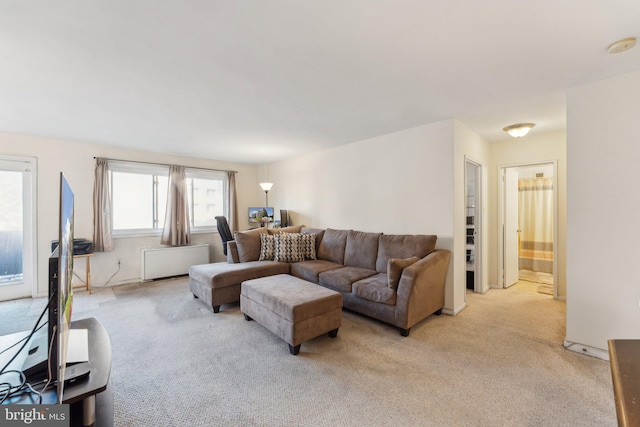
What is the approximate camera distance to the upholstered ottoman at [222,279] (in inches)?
127

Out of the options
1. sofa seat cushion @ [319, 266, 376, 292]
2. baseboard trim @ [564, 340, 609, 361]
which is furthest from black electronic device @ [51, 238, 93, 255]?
baseboard trim @ [564, 340, 609, 361]

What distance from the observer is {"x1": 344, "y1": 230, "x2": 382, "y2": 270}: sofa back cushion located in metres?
3.61

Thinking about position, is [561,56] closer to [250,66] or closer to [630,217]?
[630,217]

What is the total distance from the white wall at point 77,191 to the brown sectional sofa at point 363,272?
6.14 ft

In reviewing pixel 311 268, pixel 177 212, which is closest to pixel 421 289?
pixel 311 268

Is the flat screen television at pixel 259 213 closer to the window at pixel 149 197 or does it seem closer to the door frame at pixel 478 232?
the window at pixel 149 197

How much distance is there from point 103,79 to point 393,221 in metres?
3.46

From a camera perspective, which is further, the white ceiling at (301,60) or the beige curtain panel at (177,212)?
the beige curtain panel at (177,212)

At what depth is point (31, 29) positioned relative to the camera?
1.59 m

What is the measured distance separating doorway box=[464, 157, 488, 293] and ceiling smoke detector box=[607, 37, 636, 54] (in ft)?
6.73

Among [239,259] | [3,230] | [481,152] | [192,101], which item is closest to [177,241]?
[239,259]

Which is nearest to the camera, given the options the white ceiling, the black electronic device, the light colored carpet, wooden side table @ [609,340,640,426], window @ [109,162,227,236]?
wooden side table @ [609,340,640,426]

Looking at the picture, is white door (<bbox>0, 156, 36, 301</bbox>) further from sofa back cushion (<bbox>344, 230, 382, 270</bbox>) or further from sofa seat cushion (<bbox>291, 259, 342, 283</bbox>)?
sofa back cushion (<bbox>344, 230, 382, 270</bbox>)
